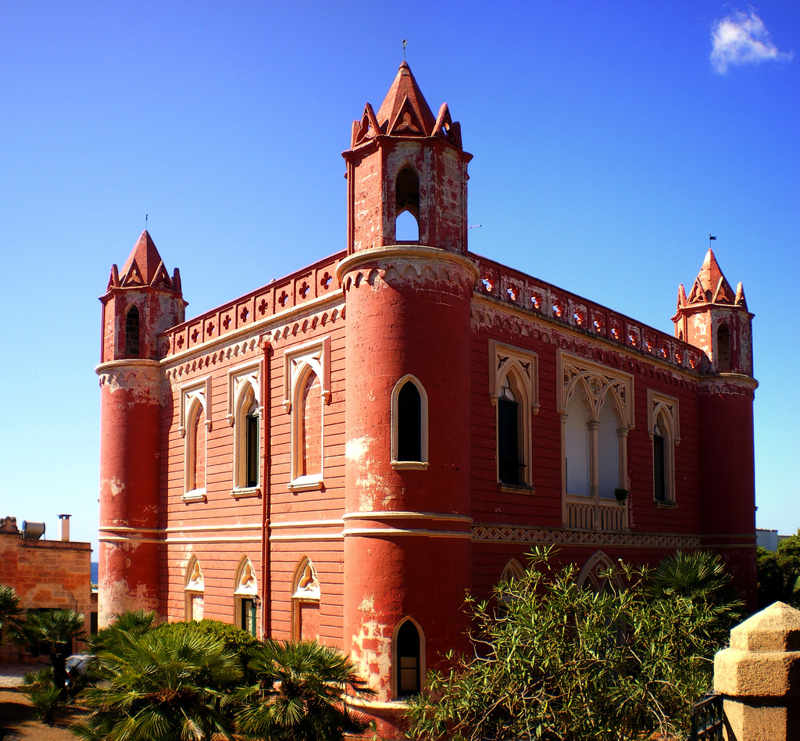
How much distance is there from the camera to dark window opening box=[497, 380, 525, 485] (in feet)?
61.6

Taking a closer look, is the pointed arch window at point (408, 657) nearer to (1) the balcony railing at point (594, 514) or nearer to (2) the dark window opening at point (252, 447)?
(1) the balcony railing at point (594, 514)

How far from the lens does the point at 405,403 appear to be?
16.2 meters

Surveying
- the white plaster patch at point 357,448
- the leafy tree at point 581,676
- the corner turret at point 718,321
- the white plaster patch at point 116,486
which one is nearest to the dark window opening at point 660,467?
the corner turret at point 718,321

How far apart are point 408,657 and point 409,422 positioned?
397 cm

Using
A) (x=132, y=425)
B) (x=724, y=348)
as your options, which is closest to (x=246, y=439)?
(x=132, y=425)

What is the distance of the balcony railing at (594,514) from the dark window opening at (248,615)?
23.7ft

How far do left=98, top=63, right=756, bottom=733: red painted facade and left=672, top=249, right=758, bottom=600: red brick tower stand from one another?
62mm

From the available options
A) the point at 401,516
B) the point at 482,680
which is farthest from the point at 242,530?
the point at 482,680

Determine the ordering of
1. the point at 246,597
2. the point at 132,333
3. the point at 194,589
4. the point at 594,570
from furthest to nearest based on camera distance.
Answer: the point at 132,333 < the point at 194,589 < the point at 246,597 < the point at 594,570

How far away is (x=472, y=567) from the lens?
1727 cm

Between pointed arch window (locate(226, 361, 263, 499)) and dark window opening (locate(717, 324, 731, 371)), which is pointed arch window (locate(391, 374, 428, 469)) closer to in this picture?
pointed arch window (locate(226, 361, 263, 499))

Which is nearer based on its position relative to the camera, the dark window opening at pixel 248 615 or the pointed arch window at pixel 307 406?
the pointed arch window at pixel 307 406

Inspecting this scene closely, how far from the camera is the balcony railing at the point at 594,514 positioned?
66.5 feet

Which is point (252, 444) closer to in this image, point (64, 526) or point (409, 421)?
point (409, 421)
